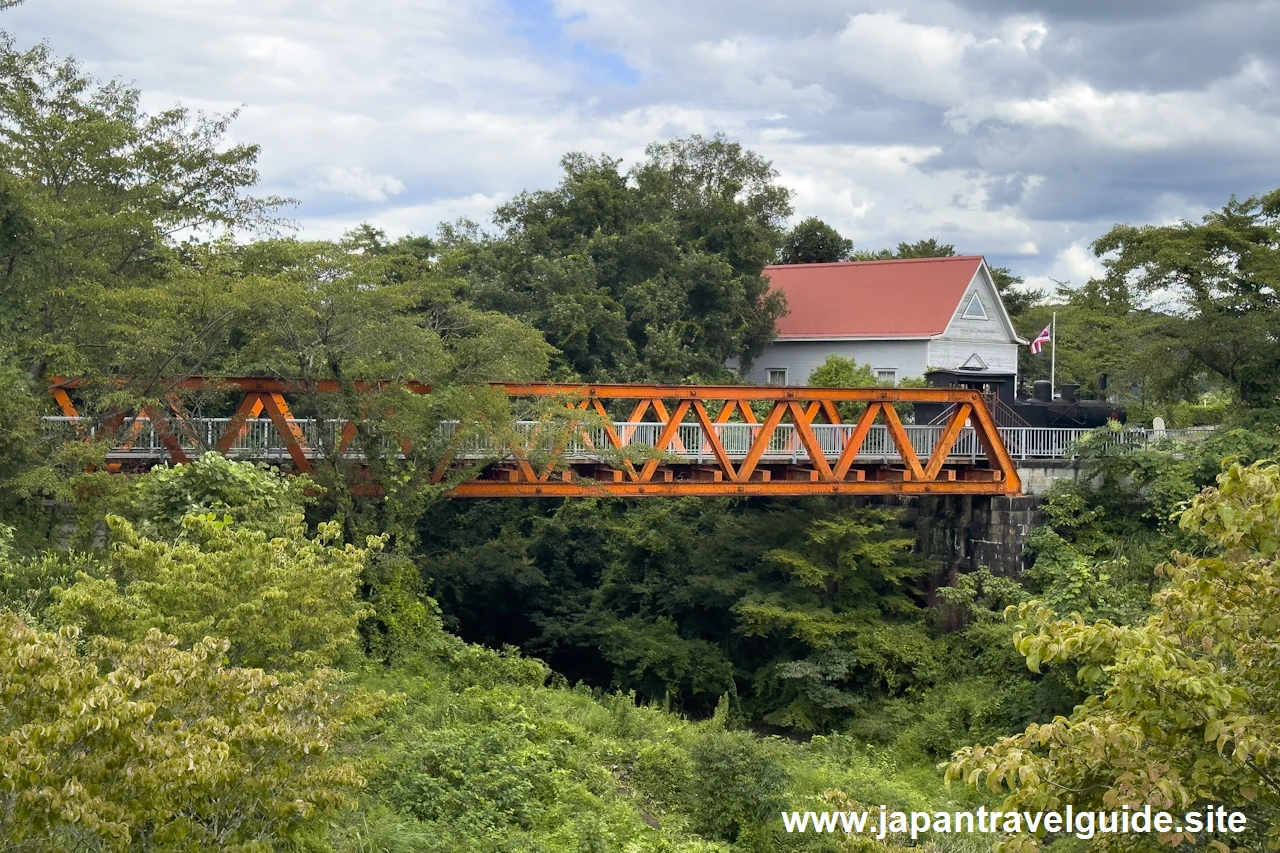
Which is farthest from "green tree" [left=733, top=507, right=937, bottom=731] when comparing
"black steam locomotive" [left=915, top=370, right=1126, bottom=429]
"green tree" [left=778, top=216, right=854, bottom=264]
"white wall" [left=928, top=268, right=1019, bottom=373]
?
"green tree" [left=778, top=216, right=854, bottom=264]

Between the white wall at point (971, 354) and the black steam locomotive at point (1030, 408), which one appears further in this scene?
the white wall at point (971, 354)

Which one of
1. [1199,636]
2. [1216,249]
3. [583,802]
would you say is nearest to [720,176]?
[1216,249]

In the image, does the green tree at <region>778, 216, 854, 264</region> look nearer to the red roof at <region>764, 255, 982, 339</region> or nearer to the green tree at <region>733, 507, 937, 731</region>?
the red roof at <region>764, 255, 982, 339</region>

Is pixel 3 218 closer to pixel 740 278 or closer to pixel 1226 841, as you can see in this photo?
pixel 1226 841

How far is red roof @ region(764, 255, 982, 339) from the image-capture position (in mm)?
39719

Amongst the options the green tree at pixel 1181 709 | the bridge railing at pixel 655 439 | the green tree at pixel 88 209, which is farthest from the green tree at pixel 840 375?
the green tree at pixel 1181 709

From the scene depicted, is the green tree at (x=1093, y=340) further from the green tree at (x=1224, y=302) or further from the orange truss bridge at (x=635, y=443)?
the orange truss bridge at (x=635, y=443)

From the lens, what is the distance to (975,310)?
40.2 m

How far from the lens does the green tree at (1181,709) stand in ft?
19.5

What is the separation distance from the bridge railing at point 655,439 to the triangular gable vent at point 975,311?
1217cm

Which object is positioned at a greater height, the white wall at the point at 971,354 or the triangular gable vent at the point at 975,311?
the triangular gable vent at the point at 975,311

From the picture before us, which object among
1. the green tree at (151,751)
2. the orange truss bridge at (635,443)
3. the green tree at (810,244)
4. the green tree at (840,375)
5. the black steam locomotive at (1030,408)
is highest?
the green tree at (810,244)

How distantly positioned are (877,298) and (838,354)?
8.11 ft

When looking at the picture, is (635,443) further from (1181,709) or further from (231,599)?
(1181,709)
